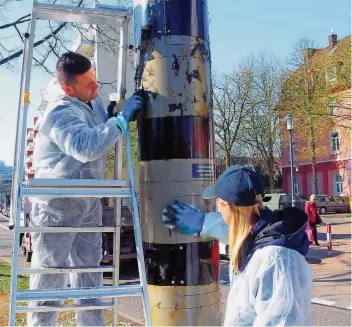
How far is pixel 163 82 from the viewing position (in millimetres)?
3826

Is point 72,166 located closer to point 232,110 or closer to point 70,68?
point 70,68

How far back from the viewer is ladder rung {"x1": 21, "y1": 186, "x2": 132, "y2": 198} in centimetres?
335

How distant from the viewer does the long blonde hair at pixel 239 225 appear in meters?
2.54

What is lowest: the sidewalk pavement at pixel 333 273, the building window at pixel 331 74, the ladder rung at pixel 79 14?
the sidewalk pavement at pixel 333 273

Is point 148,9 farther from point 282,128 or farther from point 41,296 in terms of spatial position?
point 282,128

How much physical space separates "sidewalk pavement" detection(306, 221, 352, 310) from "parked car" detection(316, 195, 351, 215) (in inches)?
676

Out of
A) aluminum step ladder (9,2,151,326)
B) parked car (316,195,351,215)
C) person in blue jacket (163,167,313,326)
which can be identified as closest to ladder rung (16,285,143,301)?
aluminum step ladder (9,2,151,326)

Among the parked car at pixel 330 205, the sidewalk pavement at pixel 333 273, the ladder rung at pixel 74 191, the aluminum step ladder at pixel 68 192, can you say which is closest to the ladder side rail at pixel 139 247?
the aluminum step ladder at pixel 68 192

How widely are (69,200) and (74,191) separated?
37 cm

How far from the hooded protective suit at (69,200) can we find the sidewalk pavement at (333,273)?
239 inches

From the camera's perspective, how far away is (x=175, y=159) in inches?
148

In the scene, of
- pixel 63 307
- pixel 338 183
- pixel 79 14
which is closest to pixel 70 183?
pixel 63 307

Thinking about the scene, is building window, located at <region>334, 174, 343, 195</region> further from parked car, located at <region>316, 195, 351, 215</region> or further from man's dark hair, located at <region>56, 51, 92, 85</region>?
man's dark hair, located at <region>56, 51, 92, 85</region>

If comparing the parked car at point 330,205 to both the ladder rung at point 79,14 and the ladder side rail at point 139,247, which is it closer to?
the ladder rung at point 79,14
